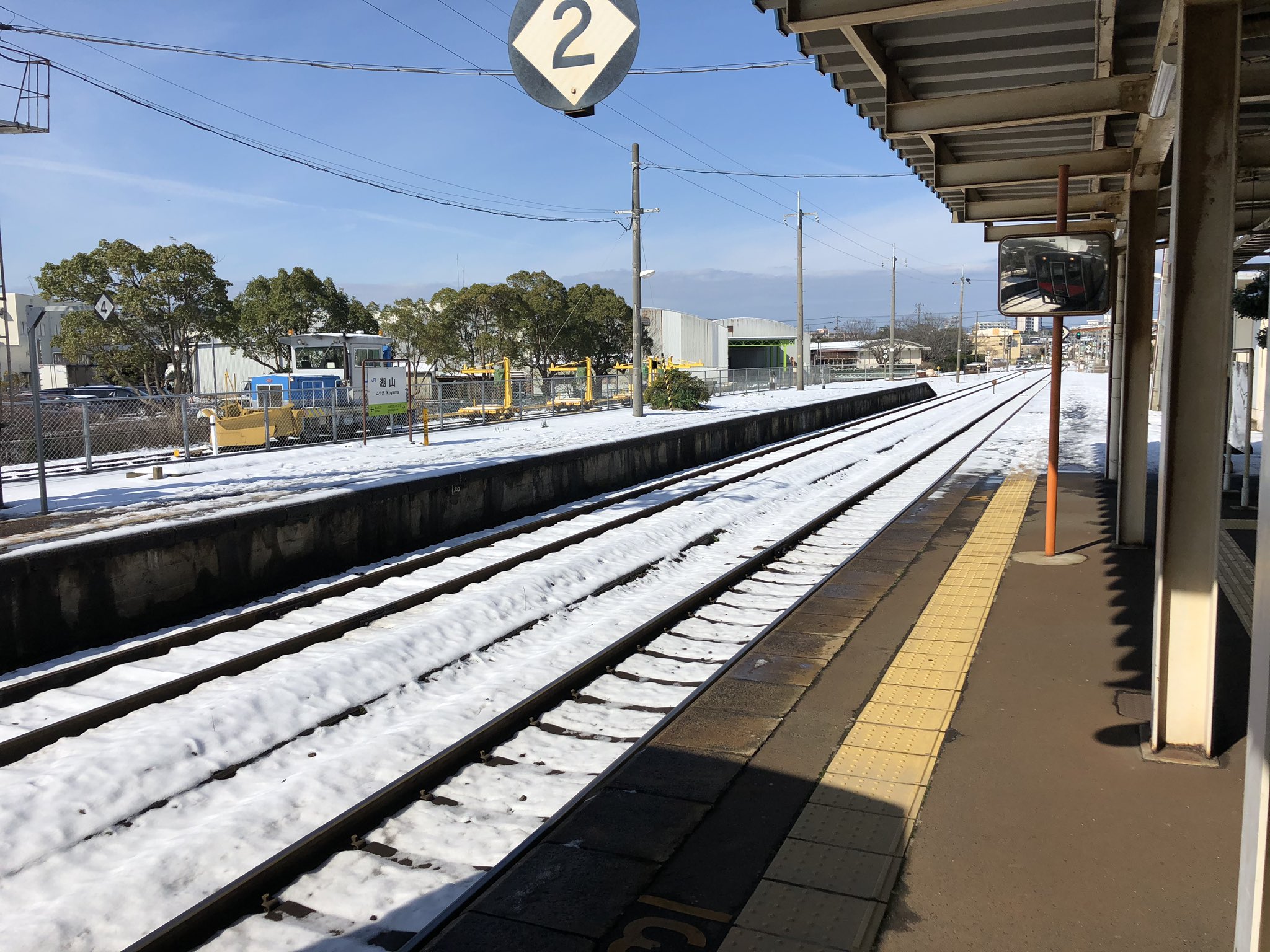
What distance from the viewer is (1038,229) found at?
29.7 feet

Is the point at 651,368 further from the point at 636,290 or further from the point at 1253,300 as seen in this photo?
the point at 1253,300

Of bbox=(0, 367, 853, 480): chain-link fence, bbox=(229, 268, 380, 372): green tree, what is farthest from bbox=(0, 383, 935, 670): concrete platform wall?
bbox=(229, 268, 380, 372): green tree

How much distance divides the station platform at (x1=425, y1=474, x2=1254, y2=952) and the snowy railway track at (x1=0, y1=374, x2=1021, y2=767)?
2.89 metres

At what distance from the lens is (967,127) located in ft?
23.1

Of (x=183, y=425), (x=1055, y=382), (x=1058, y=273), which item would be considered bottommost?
(x=183, y=425)

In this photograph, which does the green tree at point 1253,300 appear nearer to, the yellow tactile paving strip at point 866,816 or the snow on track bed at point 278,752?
the snow on track bed at point 278,752

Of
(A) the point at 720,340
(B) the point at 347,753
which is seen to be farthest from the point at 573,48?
(A) the point at 720,340

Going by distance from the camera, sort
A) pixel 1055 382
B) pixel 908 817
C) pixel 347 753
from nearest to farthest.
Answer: pixel 908 817, pixel 347 753, pixel 1055 382

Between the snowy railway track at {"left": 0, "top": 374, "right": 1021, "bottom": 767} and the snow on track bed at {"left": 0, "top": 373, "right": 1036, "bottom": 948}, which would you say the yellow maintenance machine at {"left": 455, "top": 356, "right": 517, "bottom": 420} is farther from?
the snow on track bed at {"left": 0, "top": 373, "right": 1036, "bottom": 948}

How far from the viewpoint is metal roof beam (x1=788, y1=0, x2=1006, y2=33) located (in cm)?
489

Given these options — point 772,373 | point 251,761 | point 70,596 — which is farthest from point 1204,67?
point 772,373

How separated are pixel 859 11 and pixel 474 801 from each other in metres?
4.64

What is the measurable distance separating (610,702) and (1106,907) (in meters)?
3.52

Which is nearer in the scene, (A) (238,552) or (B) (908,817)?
(B) (908,817)
